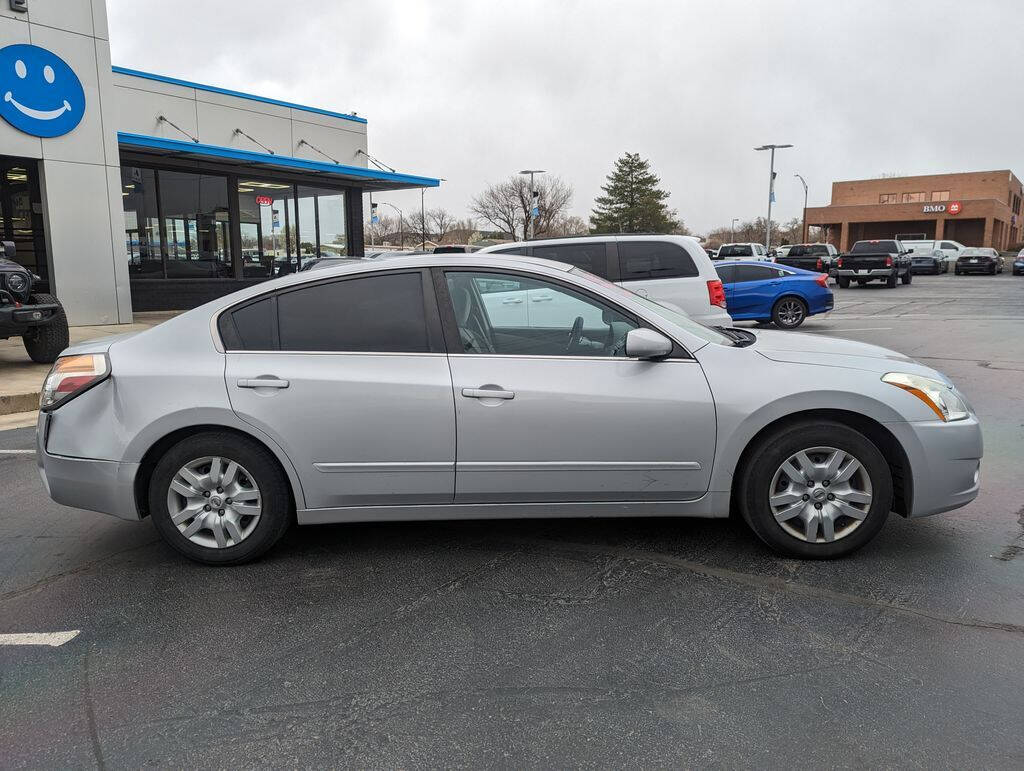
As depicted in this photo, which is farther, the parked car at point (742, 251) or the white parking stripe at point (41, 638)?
the parked car at point (742, 251)

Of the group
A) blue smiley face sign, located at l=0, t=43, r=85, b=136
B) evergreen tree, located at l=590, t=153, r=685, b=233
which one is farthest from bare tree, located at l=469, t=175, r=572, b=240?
blue smiley face sign, located at l=0, t=43, r=85, b=136

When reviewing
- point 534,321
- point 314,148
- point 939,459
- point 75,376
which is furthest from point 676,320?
point 314,148

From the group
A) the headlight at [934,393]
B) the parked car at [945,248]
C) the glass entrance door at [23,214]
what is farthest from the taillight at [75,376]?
the parked car at [945,248]

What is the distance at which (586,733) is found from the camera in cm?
259

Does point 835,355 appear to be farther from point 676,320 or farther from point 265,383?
point 265,383

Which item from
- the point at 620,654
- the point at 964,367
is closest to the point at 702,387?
the point at 620,654

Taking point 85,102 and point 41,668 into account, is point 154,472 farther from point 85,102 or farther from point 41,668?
point 85,102

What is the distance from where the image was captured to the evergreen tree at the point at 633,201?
79.8 metres

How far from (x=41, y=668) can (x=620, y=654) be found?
2.28 metres

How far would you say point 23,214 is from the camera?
16.6 metres

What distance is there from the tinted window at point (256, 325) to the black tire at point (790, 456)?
97.9 inches

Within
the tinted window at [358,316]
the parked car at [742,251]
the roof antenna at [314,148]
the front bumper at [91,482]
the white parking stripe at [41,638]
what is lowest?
the white parking stripe at [41,638]

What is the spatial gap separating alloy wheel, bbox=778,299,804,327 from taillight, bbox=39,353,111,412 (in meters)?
15.0

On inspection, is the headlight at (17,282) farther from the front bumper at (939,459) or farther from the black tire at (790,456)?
the front bumper at (939,459)
